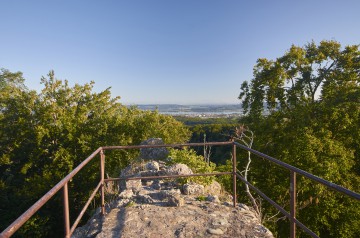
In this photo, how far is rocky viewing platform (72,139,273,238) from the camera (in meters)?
3.58

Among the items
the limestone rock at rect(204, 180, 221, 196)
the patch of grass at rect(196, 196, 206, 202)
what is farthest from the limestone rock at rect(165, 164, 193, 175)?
the patch of grass at rect(196, 196, 206, 202)

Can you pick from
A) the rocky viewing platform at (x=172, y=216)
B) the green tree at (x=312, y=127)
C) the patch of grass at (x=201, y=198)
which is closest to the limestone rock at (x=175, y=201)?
the rocky viewing platform at (x=172, y=216)

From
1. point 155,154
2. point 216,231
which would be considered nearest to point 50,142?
point 155,154

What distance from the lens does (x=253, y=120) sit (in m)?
18.2

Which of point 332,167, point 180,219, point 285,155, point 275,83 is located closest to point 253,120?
point 275,83

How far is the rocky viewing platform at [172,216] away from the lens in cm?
358

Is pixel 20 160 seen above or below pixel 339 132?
below

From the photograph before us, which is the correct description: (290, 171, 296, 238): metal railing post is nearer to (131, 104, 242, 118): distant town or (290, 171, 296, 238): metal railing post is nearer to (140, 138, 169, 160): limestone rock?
(140, 138, 169, 160): limestone rock

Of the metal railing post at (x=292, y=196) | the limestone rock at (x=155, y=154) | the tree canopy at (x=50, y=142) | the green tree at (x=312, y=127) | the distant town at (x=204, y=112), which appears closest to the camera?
the metal railing post at (x=292, y=196)

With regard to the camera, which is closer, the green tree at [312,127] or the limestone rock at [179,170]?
the limestone rock at [179,170]

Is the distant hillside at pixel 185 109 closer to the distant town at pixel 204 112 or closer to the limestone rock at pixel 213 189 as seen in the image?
the distant town at pixel 204 112

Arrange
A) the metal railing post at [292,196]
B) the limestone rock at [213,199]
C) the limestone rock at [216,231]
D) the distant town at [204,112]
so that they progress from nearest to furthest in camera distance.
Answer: the metal railing post at [292,196], the limestone rock at [216,231], the limestone rock at [213,199], the distant town at [204,112]

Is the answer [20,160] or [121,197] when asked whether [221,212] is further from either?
[20,160]

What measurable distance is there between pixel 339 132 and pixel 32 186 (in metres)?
16.9
